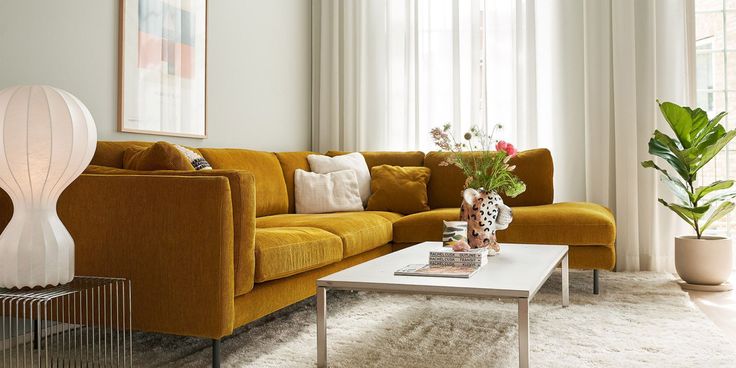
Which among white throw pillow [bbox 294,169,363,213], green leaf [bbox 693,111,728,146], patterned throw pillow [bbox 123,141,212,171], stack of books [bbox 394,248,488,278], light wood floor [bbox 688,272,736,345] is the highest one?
green leaf [bbox 693,111,728,146]

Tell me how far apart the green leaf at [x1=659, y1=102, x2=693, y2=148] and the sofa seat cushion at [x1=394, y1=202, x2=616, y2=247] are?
26.5 inches

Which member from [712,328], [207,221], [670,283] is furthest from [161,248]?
[670,283]

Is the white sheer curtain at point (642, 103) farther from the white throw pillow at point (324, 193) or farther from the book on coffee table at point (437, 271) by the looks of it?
the book on coffee table at point (437, 271)

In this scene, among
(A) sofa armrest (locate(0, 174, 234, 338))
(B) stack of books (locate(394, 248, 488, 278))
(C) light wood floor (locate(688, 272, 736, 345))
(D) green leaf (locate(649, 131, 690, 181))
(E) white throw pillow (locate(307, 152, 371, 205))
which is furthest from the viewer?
(E) white throw pillow (locate(307, 152, 371, 205))

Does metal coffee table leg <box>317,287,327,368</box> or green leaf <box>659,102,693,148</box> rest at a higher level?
green leaf <box>659,102,693,148</box>


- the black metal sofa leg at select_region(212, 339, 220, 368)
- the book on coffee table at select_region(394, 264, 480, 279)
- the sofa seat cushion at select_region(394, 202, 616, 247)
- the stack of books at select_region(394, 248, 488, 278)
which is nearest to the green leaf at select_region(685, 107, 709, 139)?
the sofa seat cushion at select_region(394, 202, 616, 247)

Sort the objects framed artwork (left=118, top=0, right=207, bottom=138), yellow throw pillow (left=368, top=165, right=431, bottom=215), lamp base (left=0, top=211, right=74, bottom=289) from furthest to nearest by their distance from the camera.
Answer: yellow throw pillow (left=368, top=165, right=431, bottom=215) → framed artwork (left=118, top=0, right=207, bottom=138) → lamp base (left=0, top=211, right=74, bottom=289)

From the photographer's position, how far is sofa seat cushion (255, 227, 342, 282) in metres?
2.37

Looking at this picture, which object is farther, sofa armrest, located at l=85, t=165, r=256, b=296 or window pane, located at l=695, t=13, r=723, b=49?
window pane, located at l=695, t=13, r=723, b=49

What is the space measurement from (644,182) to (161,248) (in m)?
3.47

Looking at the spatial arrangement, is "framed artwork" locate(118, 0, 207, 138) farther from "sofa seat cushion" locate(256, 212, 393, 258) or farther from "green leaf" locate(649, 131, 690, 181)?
"green leaf" locate(649, 131, 690, 181)

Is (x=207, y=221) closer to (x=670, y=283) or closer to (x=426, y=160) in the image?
(x=426, y=160)

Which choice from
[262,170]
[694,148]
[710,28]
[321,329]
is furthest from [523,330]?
[710,28]

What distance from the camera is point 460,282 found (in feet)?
6.61
